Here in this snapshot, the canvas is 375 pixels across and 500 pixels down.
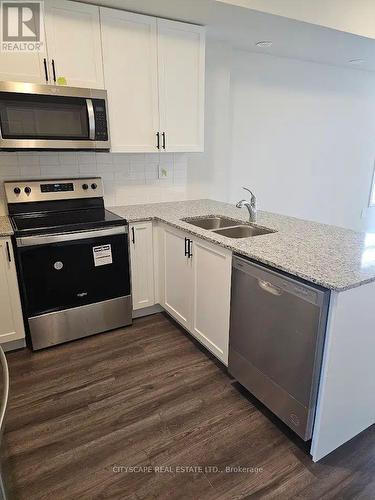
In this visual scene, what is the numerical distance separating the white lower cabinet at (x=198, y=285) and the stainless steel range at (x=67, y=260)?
34cm

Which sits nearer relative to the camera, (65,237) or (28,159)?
(65,237)

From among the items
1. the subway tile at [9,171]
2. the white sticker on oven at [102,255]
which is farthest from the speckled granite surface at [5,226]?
the white sticker on oven at [102,255]

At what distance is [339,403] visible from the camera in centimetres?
152

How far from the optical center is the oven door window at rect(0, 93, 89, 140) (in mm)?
2125

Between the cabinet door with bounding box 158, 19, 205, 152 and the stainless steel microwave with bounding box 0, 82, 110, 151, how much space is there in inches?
21.7

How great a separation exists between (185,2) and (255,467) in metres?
2.77

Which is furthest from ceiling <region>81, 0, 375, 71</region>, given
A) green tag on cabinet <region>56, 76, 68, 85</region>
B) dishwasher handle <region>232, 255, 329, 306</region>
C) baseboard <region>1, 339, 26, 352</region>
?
baseboard <region>1, 339, 26, 352</region>

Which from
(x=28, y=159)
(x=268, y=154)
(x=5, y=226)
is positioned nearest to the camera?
(x=5, y=226)

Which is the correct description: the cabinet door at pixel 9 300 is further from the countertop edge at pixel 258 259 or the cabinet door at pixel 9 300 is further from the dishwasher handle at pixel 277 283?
the dishwasher handle at pixel 277 283

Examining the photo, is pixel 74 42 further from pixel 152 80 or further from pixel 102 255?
pixel 102 255

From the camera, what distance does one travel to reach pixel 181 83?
272 cm

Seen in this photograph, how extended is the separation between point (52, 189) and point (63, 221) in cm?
39

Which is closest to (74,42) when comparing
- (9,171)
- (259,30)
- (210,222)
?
(9,171)

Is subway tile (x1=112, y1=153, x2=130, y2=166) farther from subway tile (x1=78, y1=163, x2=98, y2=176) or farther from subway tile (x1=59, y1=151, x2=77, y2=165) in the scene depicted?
subway tile (x1=59, y1=151, x2=77, y2=165)
